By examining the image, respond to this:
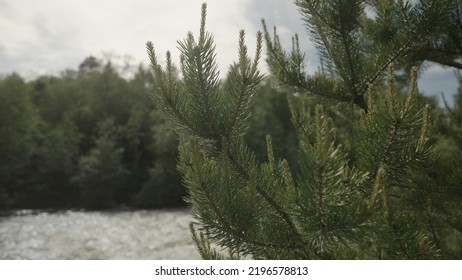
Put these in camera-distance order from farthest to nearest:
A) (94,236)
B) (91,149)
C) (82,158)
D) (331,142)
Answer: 1. (91,149)
2. (82,158)
3. (94,236)
4. (331,142)

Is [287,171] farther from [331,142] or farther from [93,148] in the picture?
[93,148]

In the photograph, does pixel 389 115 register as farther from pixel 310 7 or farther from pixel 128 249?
pixel 128 249

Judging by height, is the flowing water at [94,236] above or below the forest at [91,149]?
below

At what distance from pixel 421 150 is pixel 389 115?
0.26m

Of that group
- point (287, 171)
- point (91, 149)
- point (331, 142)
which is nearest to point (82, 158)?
point (91, 149)

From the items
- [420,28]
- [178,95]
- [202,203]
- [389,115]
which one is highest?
[420,28]

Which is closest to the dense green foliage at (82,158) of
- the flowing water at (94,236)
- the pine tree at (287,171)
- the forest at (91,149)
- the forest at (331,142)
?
the forest at (91,149)

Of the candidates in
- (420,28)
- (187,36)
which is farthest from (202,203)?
(420,28)

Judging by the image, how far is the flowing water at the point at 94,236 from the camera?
11.9 meters

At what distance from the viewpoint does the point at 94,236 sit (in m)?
13.9

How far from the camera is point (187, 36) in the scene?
60.4 inches

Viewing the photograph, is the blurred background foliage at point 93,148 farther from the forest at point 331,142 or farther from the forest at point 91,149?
the forest at point 331,142
